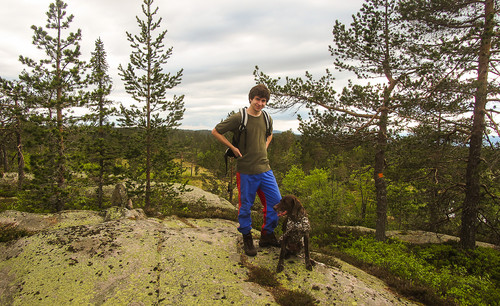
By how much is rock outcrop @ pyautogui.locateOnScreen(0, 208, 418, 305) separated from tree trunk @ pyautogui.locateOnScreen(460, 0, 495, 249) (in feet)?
24.7

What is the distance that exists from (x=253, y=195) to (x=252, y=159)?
0.64 metres

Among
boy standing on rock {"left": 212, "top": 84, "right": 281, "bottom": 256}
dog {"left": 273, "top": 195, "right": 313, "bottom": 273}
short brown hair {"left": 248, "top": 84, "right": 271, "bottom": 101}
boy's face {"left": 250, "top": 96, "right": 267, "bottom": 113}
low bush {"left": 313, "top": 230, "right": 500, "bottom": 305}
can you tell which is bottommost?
low bush {"left": 313, "top": 230, "right": 500, "bottom": 305}

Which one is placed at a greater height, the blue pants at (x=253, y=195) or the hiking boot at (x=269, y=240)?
the blue pants at (x=253, y=195)

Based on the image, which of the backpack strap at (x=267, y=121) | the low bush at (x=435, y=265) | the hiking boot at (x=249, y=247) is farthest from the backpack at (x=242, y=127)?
the low bush at (x=435, y=265)

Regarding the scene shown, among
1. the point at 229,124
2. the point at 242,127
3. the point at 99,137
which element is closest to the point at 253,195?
the point at 242,127

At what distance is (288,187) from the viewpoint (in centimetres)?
3061

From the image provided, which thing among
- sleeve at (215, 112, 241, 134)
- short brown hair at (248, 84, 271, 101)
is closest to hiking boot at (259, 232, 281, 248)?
sleeve at (215, 112, 241, 134)

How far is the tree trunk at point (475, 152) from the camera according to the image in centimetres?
821

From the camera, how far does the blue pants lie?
4.00 m

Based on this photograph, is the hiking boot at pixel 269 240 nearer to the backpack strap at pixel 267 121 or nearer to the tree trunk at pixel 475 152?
the backpack strap at pixel 267 121

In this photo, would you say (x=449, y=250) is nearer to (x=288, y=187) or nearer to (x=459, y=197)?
(x=459, y=197)

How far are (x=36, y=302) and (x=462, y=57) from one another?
12133 millimetres

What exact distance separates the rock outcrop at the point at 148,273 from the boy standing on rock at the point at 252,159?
724mm

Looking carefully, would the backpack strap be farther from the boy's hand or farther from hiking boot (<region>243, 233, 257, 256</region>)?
hiking boot (<region>243, 233, 257, 256</region>)
